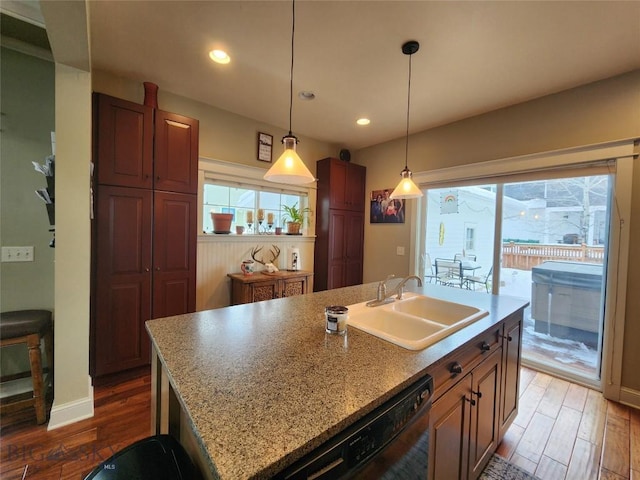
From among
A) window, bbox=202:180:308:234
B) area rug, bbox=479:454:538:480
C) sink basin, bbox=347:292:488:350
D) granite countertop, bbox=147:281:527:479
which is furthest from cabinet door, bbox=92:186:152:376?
area rug, bbox=479:454:538:480

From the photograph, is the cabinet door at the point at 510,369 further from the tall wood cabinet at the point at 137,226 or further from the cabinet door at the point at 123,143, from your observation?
the cabinet door at the point at 123,143

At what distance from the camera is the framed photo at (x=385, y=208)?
385cm

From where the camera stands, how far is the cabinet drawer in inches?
41.2

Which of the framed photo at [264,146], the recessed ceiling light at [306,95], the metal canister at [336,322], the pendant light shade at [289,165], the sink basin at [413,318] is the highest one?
the recessed ceiling light at [306,95]

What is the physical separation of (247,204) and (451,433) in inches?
121

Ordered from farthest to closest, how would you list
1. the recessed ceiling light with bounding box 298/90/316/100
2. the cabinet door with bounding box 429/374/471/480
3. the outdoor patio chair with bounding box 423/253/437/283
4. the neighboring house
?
the outdoor patio chair with bounding box 423/253/437/283 → the neighboring house → the recessed ceiling light with bounding box 298/90/316/100 → the cabinet door with bounding box 429/374/471/480

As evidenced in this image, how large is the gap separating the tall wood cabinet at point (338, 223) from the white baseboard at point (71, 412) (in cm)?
262

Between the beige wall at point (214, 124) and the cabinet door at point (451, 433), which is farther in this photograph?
the beige wall at point (214, 124)

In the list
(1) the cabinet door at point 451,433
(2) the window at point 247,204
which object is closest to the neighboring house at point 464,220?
(2) the window at point 247,204

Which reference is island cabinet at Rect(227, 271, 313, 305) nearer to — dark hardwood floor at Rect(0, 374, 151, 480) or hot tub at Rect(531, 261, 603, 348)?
dark hardwood floor at Rect(0, 374, 151, 480)

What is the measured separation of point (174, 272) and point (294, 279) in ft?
4.32

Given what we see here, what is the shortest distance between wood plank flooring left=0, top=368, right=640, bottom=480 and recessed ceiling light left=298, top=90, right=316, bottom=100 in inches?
118

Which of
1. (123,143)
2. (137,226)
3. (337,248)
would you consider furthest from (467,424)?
(123,143)

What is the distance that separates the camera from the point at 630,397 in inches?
87.1
